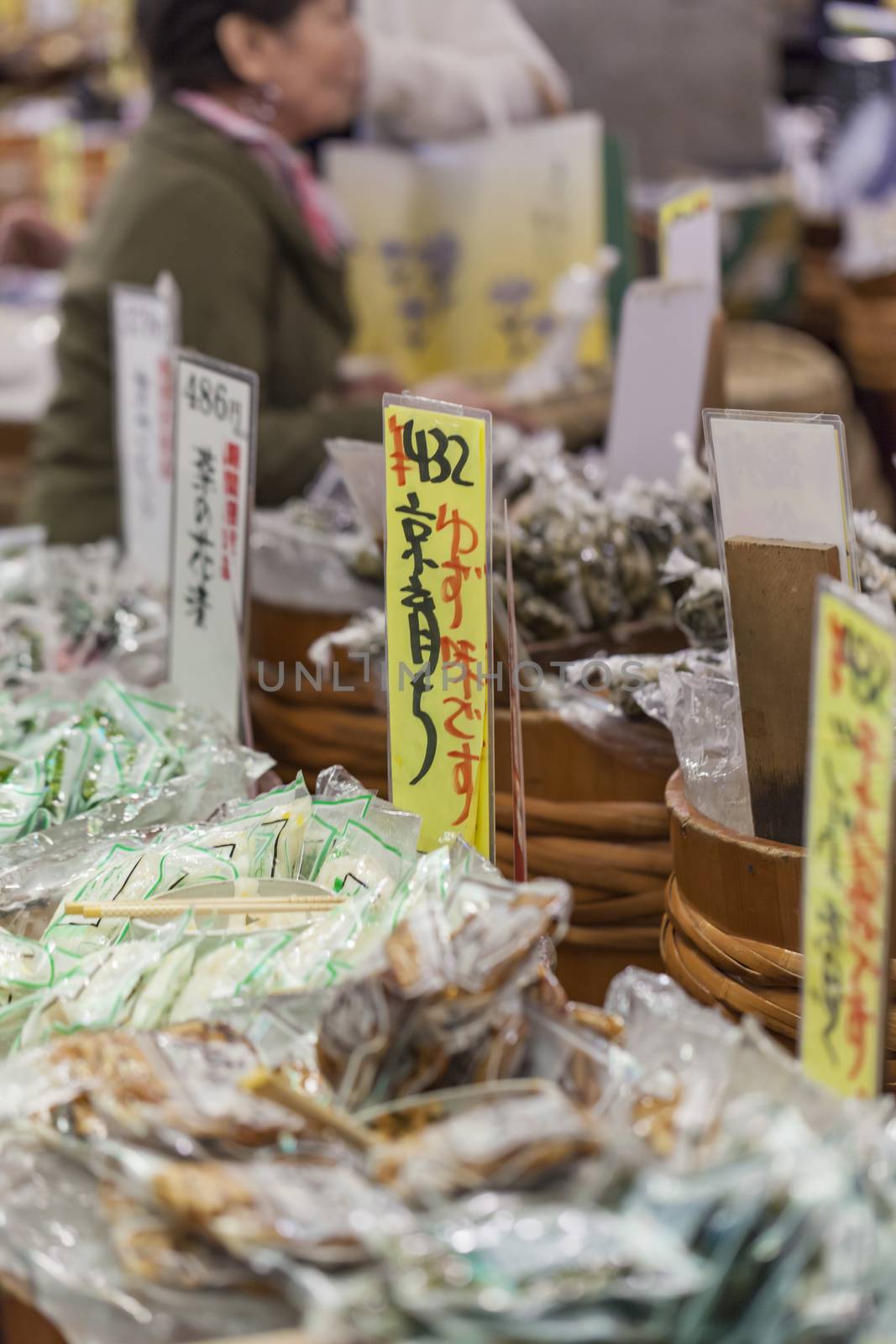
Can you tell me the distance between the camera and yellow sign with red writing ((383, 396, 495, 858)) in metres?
0.96

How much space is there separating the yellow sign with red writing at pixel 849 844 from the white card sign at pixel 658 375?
3.00 feet

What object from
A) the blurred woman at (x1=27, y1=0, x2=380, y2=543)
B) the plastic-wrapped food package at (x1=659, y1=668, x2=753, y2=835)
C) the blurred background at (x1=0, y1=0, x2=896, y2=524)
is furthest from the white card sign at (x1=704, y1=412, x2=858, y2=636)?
the blurred background at (x1=0, y1=0, x2=896, y2=524)

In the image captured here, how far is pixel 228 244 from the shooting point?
6.88ft

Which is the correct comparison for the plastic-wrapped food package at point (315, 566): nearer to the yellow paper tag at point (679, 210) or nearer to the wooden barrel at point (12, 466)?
the yellow paper tag at point (679, 210)

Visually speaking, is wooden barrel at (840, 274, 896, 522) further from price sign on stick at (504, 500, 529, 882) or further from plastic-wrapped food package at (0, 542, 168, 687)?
price sign on stick at (504, 500, 529, 882)

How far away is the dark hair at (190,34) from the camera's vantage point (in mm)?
2162

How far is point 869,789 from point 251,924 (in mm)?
408

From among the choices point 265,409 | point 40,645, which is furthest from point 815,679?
point 265,409

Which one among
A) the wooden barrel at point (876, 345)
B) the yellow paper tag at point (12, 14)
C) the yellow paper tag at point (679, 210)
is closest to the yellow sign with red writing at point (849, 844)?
the yellow paper tag at point (679, 210)

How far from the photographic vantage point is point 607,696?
1225mm

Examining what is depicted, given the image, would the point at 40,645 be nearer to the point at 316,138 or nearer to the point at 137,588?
the point at 137,588

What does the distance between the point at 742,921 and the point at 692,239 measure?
3.03 feet

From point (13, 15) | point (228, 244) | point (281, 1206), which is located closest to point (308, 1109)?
point (281, 1206)

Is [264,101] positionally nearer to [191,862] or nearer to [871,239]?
[871,239]
